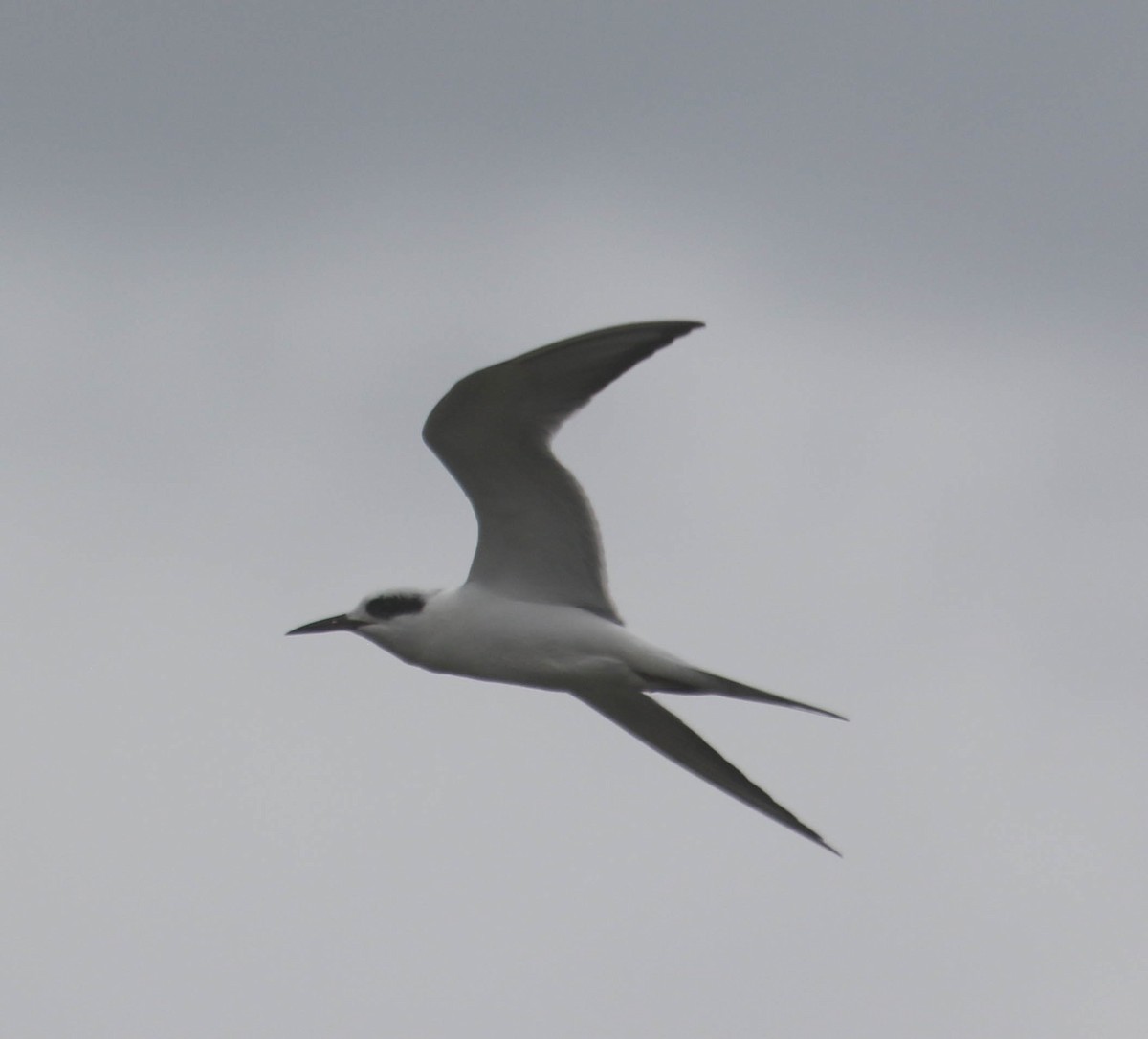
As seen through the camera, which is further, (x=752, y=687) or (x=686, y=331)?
(x=752, y=687)

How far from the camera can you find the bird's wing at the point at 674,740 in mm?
15172

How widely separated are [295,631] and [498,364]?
2.94 meters

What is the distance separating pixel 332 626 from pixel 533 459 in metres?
2.03

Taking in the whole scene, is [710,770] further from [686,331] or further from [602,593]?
[686,331]

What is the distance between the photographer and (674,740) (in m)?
15.6

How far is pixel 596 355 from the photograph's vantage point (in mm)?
13703

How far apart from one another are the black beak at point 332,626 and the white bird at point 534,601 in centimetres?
1

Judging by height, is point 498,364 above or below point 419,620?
above

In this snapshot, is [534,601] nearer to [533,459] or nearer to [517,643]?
[517,643]

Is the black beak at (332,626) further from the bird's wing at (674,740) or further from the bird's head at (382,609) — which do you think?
the bird's wing at (674,740)

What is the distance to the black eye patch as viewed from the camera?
15.1 meters

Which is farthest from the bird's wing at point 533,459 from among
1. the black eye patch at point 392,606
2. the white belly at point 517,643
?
the black eye patch at point 392,606

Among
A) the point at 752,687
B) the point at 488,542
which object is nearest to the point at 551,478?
the point at 488,542

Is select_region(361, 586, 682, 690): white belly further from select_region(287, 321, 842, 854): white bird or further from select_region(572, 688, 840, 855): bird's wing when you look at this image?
select_region(572, 688, 840, 855): bird's wing
